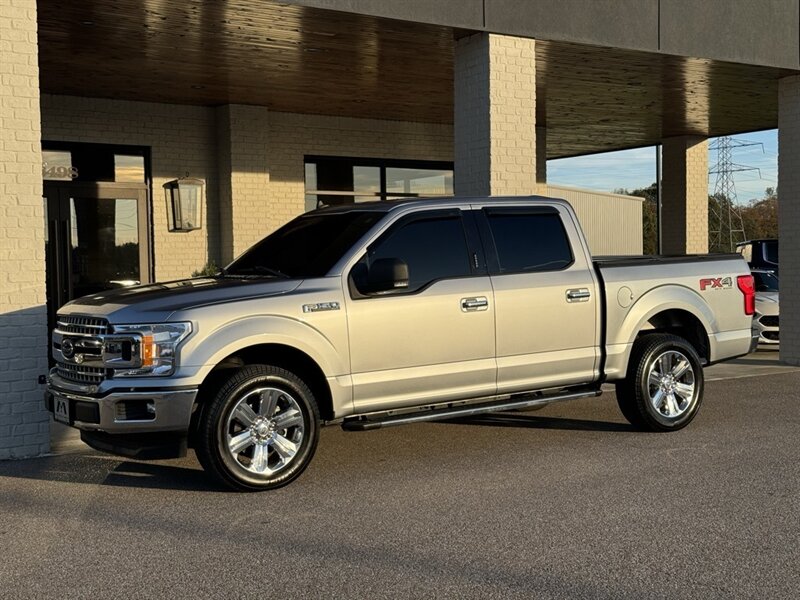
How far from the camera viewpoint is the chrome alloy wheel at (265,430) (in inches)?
288

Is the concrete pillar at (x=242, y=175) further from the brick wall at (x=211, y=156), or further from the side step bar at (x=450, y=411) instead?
the side step bar at (x=450, y=411)

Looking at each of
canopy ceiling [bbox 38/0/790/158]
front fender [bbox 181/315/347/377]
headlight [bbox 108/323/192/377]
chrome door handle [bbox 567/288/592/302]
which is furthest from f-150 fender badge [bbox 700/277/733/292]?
headlight [bbox 108/323/192/377]

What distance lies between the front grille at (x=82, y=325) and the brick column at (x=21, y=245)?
109 cm

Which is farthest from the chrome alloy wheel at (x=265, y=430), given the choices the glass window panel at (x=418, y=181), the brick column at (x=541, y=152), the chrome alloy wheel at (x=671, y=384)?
the brick column at (x=541, y=152)

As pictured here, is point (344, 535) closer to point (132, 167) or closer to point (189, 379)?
point (189, 379)

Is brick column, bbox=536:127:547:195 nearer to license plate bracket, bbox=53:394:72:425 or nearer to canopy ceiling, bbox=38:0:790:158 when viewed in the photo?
canopy ceiling, bbox=38:0:790:158

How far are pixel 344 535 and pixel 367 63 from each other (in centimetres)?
866

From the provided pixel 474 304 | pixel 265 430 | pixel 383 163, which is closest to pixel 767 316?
pixel 383 163

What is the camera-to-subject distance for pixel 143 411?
7145 mm

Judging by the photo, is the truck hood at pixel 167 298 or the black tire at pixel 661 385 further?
the black tire at pixel 661 385

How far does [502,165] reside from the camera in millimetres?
11906

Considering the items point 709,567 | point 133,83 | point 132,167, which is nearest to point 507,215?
point 709,567

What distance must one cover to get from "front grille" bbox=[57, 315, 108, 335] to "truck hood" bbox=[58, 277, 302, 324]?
1.7 inches

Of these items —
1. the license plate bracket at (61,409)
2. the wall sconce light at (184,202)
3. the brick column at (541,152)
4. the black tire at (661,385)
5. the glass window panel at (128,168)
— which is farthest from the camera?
the brick column at (541,152)
